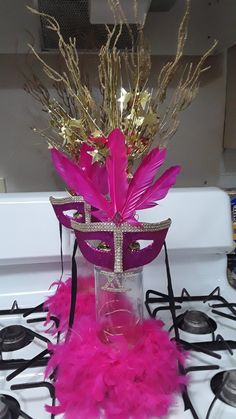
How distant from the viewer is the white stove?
59 cm

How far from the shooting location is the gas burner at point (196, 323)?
60cm

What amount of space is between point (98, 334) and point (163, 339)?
0.10 metres

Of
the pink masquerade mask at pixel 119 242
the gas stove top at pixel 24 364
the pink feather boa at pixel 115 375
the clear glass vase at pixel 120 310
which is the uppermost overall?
the pink masquerade mask at pixel 119 242

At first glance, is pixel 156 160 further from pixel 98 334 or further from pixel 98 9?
pixel 98 9

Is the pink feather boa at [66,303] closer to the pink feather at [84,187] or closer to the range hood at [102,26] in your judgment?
the pink feather at [84,187]

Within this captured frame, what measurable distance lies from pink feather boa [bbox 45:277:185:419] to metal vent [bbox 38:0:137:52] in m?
0.67

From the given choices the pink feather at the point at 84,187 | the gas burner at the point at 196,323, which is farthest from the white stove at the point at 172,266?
the pink feather at the point at 84,187

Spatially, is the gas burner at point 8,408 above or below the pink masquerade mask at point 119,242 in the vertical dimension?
below

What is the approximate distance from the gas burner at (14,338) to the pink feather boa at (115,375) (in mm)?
89

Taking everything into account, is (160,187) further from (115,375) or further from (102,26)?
(102,26)

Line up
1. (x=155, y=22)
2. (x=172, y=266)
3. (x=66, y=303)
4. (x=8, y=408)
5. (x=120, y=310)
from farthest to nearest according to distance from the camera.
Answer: (x=155, y=22)
(x=172, y=266)
(x=66, y=303)
(x=120, y=310)
(x=8, y=408)

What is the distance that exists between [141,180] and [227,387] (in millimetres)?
292

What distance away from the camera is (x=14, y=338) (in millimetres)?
573

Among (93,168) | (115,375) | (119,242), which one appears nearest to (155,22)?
(93,168)
